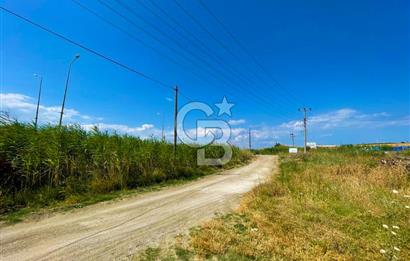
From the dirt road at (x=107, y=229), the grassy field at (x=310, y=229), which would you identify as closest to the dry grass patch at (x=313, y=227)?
the grassy field at (x=310, y=229)

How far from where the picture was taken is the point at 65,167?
8.88 metres

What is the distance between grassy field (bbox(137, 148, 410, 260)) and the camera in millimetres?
3973

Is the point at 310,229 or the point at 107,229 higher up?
the point at 310,229

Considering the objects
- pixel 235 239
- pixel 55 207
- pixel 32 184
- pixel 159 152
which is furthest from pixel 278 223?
pixel 159 152

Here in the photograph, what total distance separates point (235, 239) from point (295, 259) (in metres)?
1.13

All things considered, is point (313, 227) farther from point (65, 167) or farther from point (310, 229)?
point (65, 167)

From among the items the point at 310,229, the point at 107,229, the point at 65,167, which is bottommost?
the point at 107,229

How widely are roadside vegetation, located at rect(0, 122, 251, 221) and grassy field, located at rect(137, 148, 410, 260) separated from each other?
4885 millimetres

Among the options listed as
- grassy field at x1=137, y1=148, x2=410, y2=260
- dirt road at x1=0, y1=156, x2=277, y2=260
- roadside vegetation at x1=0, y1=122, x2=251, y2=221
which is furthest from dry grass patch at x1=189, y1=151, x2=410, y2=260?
roadside vegetation at x1=0, y1=122, x2=251, y2=221

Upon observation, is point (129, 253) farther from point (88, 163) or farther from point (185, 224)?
point (88, 163)

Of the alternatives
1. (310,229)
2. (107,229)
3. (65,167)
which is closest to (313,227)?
(310,229)

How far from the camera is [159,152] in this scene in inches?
536

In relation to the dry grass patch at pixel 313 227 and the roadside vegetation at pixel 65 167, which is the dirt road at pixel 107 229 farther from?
the roadside vegetation at pixel 65 167

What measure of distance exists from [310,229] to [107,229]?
14.0ft
